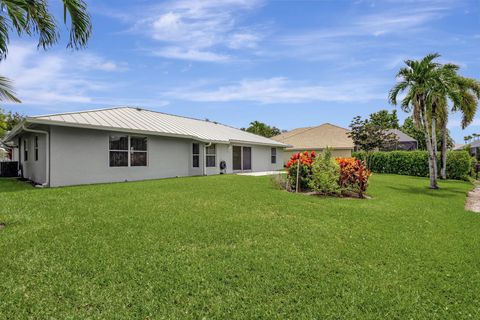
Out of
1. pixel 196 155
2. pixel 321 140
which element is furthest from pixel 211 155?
pixel 321 140

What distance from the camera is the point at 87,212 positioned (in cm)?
689

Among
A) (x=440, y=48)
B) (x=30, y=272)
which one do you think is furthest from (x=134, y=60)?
(x=440, y=48)

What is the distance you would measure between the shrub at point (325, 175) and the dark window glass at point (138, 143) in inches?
353

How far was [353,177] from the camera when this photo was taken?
10352 mm

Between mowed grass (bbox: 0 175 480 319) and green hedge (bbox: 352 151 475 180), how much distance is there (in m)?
14.8

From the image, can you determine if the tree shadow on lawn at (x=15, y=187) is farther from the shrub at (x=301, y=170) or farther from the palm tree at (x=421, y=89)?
the palm tree at (x=421, y=89)

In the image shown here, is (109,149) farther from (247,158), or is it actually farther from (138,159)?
(247,158)

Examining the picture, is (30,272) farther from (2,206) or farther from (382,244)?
(382,244)

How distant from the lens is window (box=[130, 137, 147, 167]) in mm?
14477

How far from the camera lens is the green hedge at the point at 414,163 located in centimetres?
1925

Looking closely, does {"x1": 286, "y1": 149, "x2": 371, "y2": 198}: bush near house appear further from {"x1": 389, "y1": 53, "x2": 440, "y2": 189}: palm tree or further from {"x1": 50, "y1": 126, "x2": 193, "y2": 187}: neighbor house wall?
{"x1": 50, "y1": 126, "x2": 193, "y2": 187}: neighbor house wall

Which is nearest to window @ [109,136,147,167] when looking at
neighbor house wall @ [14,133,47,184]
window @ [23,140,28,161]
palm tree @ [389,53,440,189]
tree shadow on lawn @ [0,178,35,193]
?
neighbor house wall @ [14,133,47,184]

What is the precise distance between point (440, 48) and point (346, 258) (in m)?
14.5

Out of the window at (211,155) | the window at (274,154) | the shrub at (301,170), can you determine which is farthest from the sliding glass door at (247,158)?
the shrub at (301,170)
